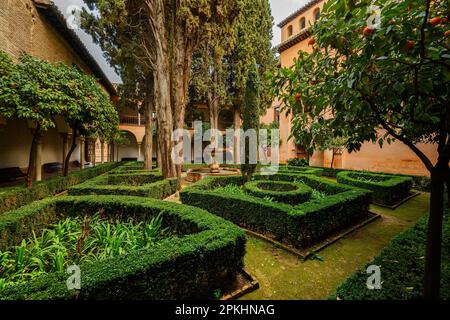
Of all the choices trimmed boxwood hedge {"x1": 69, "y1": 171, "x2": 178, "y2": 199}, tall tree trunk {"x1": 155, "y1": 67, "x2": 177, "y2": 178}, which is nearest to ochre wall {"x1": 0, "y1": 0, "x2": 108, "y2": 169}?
trimmed boxwood hedge {"x1": 69, "y1": 171, "x2": 178, "y2": 199}

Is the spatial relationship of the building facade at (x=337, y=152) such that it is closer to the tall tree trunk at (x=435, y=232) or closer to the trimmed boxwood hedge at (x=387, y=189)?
the trimmed boxwood hedge at (x=387, y=189)

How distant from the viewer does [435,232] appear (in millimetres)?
2041

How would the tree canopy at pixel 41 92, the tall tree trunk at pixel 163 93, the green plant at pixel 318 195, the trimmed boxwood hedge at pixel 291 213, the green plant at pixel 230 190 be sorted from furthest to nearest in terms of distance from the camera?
the tall tree trunk at pixel 163 93
the green plant at pixel 230 190
the green plant at pixel 318 195
the tree canopy at pixel 41 92
the trimmed boxwood hedge at pixel 291 213

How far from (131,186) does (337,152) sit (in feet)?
48.1

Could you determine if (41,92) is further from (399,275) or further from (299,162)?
(299,162)

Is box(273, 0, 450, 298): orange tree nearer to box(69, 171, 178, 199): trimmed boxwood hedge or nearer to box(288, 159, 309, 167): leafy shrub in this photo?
box(69, 171, 178, 199): trimmed boxwood hedge

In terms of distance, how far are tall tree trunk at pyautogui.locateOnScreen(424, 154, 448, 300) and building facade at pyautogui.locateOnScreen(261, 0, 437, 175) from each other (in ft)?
19.2

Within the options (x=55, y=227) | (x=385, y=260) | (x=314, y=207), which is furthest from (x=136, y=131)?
(x=385, y=260)

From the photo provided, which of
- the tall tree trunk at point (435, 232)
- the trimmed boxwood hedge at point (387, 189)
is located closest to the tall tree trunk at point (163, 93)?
the trimmed boxwood hedge at point (387, 189)

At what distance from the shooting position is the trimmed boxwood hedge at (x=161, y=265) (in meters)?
2.11

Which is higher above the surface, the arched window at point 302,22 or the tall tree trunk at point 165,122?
the arched window at point 302,22

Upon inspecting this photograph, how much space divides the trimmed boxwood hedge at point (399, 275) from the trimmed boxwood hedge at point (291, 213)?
1.36 meters

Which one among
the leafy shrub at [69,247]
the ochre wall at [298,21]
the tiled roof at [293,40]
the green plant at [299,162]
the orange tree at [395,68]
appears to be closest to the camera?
the orange tree at [395,68]

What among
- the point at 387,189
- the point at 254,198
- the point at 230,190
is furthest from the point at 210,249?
the point at 387,189
